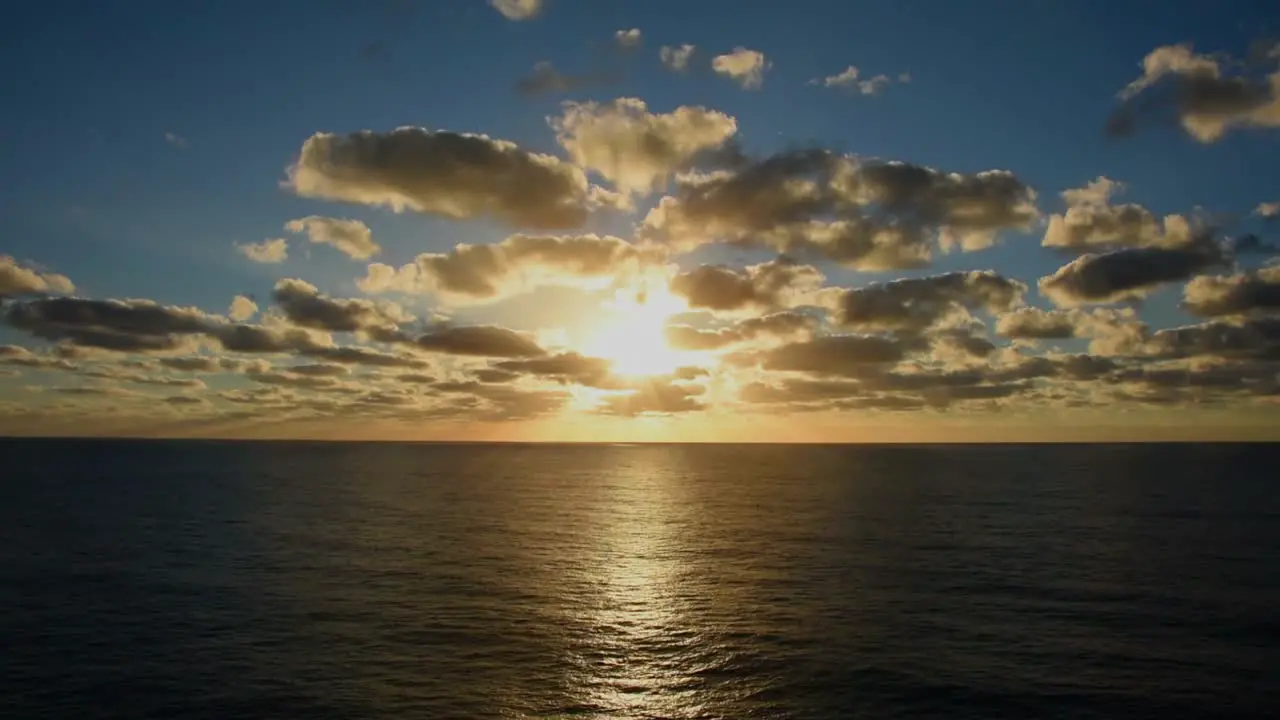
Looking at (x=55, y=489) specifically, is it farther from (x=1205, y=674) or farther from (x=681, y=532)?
(x=1205, y=674)

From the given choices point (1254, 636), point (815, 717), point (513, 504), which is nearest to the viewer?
point (815, 717)

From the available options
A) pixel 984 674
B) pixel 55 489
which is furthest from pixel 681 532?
pixel 55 489

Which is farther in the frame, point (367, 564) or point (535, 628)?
point (367, 564)

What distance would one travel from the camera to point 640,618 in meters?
63.2

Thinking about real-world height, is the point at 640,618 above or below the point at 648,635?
→ above

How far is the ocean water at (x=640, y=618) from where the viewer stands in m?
45.2

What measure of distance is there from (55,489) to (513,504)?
115 m

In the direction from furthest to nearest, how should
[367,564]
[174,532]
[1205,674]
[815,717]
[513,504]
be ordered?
[513,504], [174,532], [367,564], [1205,674], [815,717]

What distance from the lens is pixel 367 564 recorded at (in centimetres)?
8456

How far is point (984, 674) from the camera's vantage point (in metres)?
49.0

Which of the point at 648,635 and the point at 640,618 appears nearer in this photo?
the point at 648,635

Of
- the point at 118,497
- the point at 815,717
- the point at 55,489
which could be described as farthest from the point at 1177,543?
the point at 55,489

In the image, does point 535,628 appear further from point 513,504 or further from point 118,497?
point 118,497

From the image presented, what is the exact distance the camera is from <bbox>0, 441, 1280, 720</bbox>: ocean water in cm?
4522
